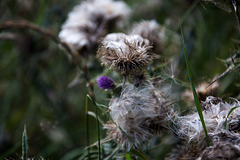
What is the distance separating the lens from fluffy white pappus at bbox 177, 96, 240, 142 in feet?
2.91

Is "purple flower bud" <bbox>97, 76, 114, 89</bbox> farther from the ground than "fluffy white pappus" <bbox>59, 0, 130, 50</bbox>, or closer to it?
closer to it

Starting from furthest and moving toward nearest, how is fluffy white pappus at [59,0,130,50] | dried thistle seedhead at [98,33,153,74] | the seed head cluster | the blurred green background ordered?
the blurred green background, fluffy white pappus at [59,0,130,50], dried thistle seedhead at [98,33,153,74], the seed head cluster

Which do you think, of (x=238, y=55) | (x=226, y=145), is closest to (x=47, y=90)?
(x=238, y=55)

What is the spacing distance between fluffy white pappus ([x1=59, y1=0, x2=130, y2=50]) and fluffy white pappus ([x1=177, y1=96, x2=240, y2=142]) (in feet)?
→ 2.65

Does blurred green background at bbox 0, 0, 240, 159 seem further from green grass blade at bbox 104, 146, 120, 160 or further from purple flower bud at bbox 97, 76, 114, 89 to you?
purple flower bud at bbox 97, 76, 114, 89

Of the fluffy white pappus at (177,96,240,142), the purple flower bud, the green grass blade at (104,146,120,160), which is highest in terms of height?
the purple flower bud

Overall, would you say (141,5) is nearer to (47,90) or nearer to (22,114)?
(47,90)

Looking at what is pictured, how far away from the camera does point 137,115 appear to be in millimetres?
1015

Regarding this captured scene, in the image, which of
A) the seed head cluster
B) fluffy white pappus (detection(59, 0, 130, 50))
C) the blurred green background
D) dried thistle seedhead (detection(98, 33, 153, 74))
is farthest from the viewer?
the blurred green background

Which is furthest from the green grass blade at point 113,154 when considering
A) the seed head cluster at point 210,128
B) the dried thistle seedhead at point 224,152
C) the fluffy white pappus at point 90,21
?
the fluffy white pappus at point 90,21

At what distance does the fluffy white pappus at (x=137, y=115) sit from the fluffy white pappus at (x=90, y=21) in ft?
2.11

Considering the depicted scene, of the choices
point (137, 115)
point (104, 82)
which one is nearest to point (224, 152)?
point (137, 115)

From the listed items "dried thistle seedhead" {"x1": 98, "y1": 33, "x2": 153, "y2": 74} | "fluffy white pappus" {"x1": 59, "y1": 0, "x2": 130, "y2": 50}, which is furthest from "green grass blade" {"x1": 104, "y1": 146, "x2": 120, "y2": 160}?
"fluffy white pappus" {"x1": 59, "y1": 0, "x2": 130, "y2": 50}

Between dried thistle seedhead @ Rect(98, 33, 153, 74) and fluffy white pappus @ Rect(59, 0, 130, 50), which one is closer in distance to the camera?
dried thistle seedhead @ Rect(98, 33, 153, 74)
